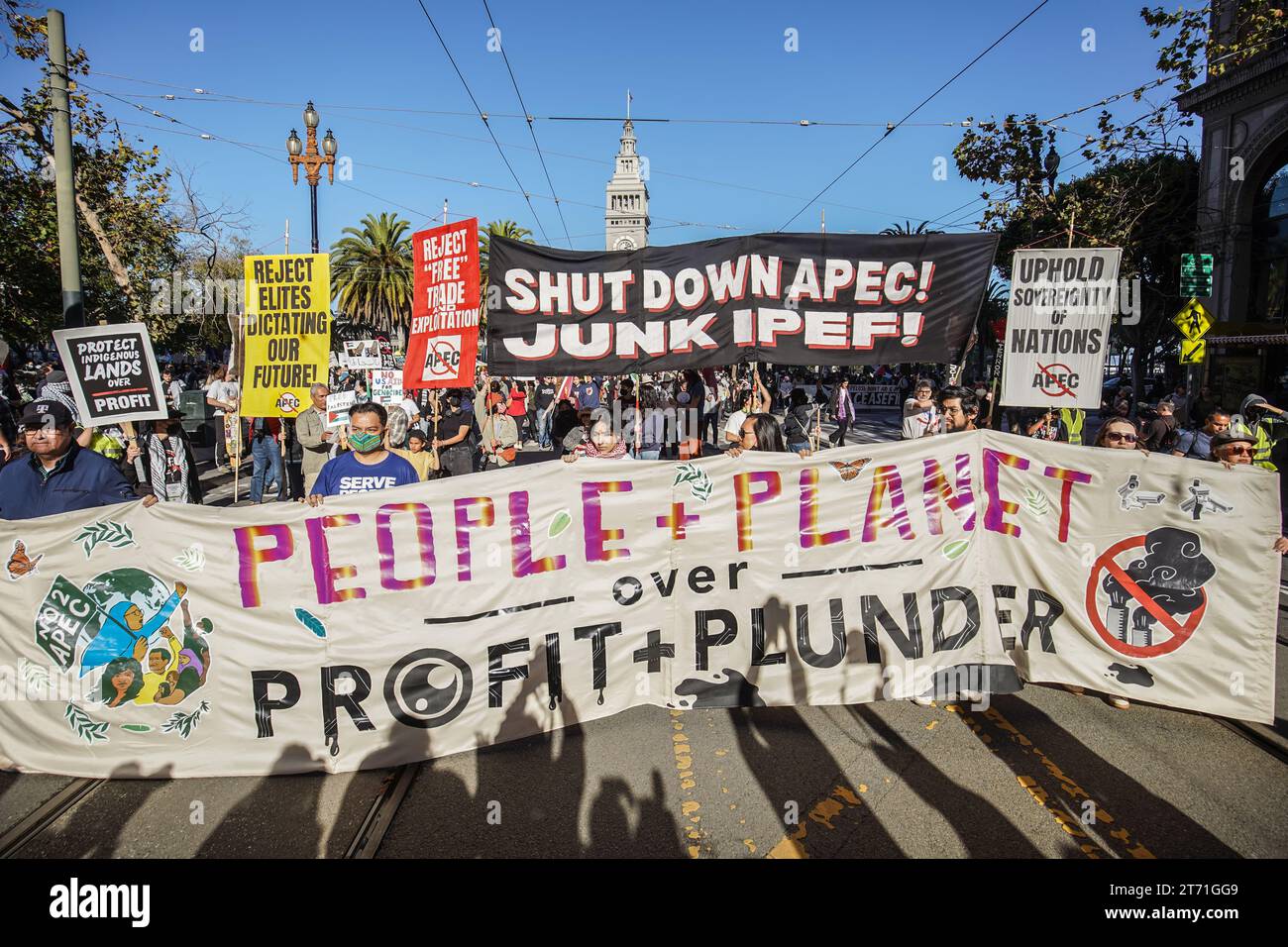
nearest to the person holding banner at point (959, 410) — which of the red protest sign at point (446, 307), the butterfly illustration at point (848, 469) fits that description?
the butterfly illustration at point (848, 469)

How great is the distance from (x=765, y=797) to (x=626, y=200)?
15102cm

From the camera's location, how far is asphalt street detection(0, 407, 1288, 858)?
3254 mm

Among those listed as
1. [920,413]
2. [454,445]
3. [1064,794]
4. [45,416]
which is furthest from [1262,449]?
[45,416]

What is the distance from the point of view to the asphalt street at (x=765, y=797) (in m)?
3.25

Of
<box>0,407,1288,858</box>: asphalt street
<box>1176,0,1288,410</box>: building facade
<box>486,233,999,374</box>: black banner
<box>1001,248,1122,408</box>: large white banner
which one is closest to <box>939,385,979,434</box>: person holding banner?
<box>1001,248,1122,408</box>: large white banner

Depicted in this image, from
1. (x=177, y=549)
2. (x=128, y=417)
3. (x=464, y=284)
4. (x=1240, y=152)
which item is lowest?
(x=177, y=549)

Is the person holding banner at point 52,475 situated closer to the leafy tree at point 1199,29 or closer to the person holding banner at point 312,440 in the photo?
the person holding banner at point 312,440

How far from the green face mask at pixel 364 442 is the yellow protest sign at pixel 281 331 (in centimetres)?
309

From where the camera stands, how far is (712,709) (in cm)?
459

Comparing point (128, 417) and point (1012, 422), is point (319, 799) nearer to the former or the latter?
point (128, 417)

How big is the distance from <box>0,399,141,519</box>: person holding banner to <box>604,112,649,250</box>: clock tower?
14433cm
